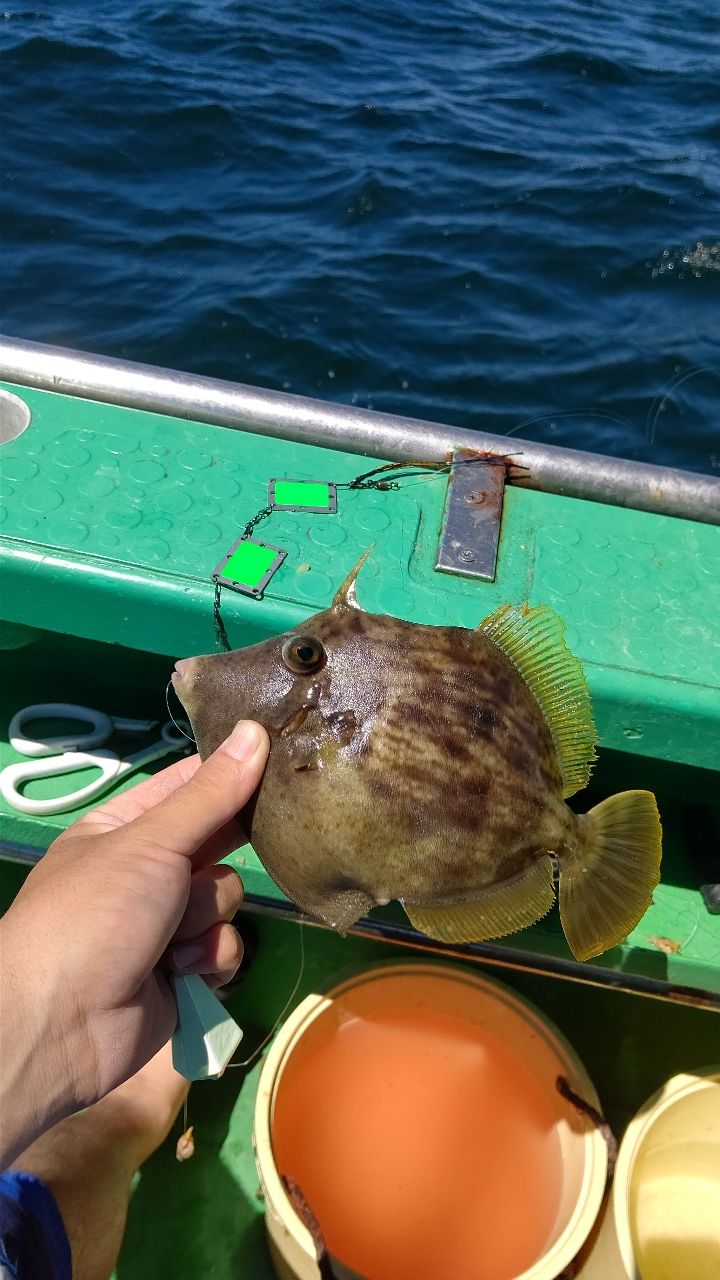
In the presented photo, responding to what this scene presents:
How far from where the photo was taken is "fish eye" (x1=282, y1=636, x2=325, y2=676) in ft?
5.76

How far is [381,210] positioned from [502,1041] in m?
8.17

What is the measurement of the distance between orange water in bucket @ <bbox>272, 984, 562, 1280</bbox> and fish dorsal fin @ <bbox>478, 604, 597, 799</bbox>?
163cm

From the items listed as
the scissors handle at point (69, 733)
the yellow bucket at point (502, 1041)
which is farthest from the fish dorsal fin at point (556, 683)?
the scissors handle at point (69, 733)

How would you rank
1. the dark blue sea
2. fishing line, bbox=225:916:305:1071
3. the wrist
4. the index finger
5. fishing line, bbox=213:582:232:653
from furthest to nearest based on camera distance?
the dark blue sea, fishing line, bbox=225:916:305:1071, fishing line, bbox=213:582:232:653, the index finger, the wrist

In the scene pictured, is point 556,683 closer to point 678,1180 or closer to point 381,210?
point 678,1180

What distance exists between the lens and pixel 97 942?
1.76m

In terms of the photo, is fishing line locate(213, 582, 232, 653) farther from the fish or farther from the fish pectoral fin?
the fish pectoral fin

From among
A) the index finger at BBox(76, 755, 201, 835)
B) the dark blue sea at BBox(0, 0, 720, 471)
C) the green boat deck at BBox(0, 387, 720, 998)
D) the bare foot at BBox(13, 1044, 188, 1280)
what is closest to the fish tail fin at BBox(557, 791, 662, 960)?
the green boat deck at BBox(0, 387, 720, 998)

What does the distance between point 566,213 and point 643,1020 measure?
26.2ft

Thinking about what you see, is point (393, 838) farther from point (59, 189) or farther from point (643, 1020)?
point (59, 189)

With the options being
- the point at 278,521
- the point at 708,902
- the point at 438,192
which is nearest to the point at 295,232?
the point at 438,192

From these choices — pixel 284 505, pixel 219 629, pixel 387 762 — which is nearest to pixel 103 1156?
pixel 219 629

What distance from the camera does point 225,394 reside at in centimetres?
333

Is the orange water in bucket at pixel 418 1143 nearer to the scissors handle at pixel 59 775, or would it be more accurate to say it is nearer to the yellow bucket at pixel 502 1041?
the yellow bucket at pixel 502 1041
